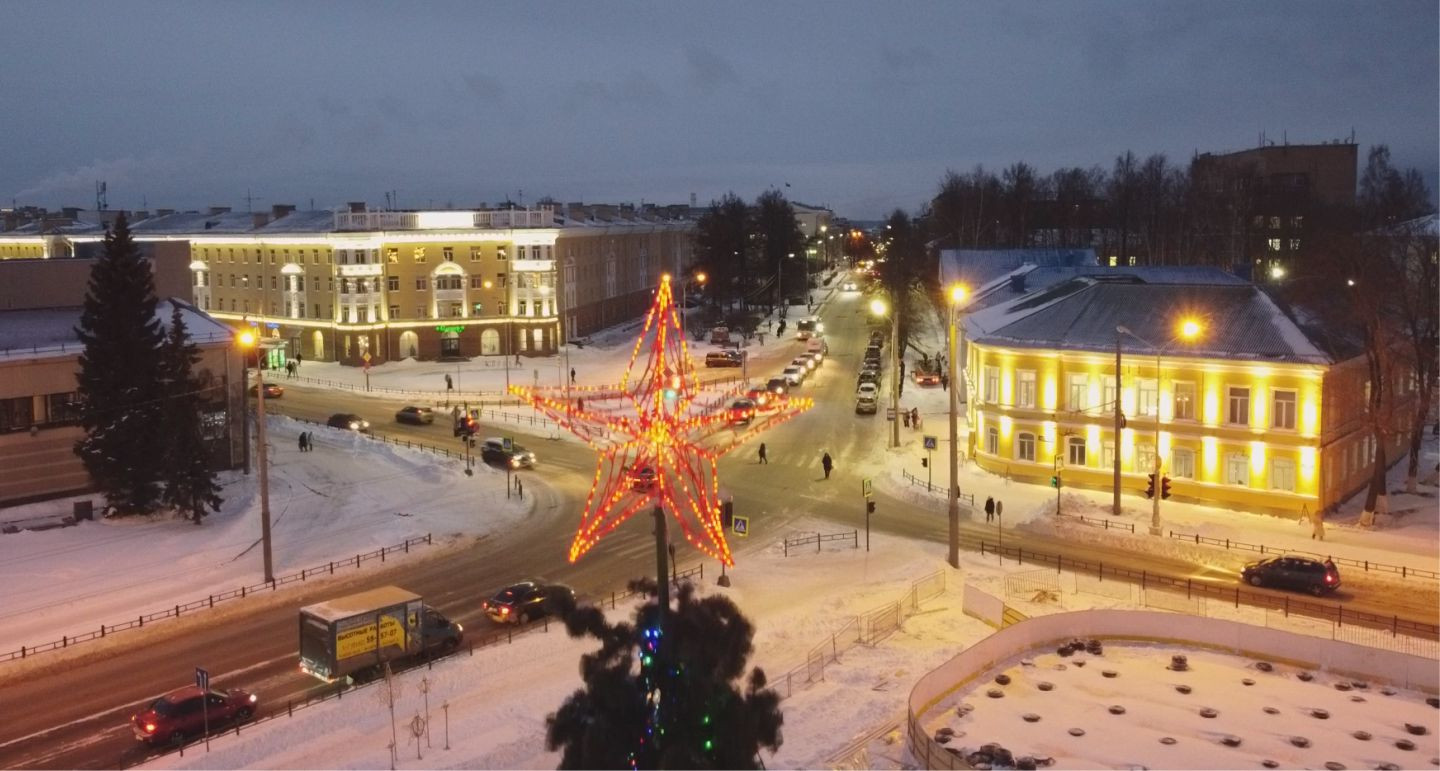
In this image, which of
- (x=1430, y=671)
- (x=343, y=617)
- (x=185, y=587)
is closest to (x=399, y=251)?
(x=185, y=587)

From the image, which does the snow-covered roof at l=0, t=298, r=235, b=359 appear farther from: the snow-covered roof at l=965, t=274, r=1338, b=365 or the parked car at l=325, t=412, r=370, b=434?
the snow-covered roof at l=965, t=274, r=1338, b=365

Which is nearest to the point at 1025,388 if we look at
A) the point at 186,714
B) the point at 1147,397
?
the point at 1147,397

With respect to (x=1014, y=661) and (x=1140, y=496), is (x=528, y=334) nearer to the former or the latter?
(x=1140, y=496)

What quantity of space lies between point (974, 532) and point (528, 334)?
51402 mm

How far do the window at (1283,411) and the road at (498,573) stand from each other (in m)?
8.65

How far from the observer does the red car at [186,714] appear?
22.4m

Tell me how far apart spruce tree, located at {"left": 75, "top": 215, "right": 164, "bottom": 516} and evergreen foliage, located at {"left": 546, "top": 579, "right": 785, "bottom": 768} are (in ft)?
93.5

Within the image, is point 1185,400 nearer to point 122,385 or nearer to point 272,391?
point 122,385

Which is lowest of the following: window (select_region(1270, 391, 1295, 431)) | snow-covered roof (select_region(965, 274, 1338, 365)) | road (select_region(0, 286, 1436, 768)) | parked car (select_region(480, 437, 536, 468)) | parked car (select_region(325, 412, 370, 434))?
road (select_region(0, 286, 1436, 768))

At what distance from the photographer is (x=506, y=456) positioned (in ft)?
160

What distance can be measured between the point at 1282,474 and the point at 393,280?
58631mm

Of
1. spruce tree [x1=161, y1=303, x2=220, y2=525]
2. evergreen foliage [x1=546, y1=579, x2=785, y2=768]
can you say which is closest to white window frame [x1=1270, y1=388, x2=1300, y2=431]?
evergreen foliage [x1=546, y1=579, x2=785, y2=768]

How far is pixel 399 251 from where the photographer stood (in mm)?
80875

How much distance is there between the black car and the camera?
31094 millimetres
